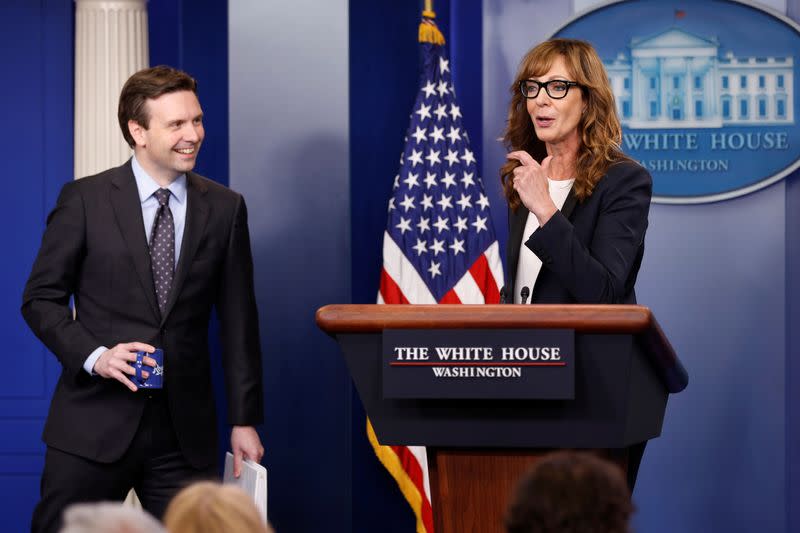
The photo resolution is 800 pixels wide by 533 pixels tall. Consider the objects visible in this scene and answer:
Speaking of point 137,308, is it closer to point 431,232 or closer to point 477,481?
point 477,481

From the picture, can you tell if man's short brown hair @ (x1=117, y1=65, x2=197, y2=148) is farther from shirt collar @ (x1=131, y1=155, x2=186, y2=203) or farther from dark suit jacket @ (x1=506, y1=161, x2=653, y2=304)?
dark suit jacket @ (x1=506, y1=161, x2=653, y2=304)

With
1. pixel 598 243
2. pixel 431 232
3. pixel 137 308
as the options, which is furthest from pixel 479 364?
pixel 431 232

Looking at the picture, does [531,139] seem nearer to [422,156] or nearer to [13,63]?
[422,156]

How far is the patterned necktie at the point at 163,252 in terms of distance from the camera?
10.1 feet

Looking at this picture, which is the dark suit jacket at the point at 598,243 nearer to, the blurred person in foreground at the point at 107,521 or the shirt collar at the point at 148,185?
the shirt collar at the point at 148,185

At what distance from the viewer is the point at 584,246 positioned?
2.35 m

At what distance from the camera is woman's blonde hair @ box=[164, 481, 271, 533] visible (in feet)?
4.01

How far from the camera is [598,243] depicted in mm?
2439

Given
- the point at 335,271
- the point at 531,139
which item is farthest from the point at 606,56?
the point at 531,139

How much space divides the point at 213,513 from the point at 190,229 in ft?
6.49

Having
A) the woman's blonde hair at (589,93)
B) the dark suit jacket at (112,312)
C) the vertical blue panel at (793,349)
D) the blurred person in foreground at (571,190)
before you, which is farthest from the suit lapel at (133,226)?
the vertical blue panel at (793,349)

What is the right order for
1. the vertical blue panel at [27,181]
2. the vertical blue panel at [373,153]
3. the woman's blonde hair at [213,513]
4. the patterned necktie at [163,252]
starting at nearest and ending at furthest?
1. the woman's blonde hair at [213,513]
2. the patterned necktie at [163,252]
3. the vertical blue panel at [373,153]
4. the vertical blue panel at [27,181]

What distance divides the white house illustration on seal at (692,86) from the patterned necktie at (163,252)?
2.00m

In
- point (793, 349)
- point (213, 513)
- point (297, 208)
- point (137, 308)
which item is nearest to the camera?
point (213, 513)
